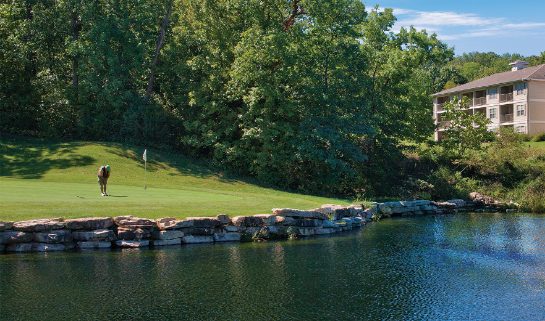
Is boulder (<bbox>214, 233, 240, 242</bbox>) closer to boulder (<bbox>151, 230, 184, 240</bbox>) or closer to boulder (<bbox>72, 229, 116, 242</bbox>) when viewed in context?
boulder (<bbox>151, 230, 184, 240</bbox>)

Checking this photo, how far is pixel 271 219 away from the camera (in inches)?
940

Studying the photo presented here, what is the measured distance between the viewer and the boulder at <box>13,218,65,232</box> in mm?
20031

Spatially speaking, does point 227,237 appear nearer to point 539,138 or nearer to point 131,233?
point 131,233

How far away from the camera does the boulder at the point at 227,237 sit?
Result: 2264 centimetres

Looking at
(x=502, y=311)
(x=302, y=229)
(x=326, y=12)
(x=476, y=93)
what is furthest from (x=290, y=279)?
(x=476, y=93)

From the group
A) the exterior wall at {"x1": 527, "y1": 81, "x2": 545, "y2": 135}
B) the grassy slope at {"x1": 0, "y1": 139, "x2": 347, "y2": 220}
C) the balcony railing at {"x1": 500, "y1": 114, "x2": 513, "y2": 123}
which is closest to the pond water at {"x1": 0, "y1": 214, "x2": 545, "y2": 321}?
the grassy slope at {"x1": 0, "y1": 139, "x2": 347, "y2": 220}

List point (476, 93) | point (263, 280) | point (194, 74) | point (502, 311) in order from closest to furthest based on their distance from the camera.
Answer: point (502, 311) → point (263, 280) → point (194, 74) → point (476, 93)

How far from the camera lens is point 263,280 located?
16094 mm

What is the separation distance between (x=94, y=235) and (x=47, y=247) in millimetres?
1674

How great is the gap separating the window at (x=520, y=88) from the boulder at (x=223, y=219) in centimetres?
5738

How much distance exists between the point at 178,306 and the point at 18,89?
3520 cm

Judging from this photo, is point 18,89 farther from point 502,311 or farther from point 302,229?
point 502,311

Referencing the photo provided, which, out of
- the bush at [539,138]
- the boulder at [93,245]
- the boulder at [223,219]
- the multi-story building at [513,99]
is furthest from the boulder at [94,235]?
the bush at [539,138]

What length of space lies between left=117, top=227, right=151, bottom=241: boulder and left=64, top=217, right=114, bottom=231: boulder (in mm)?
470
